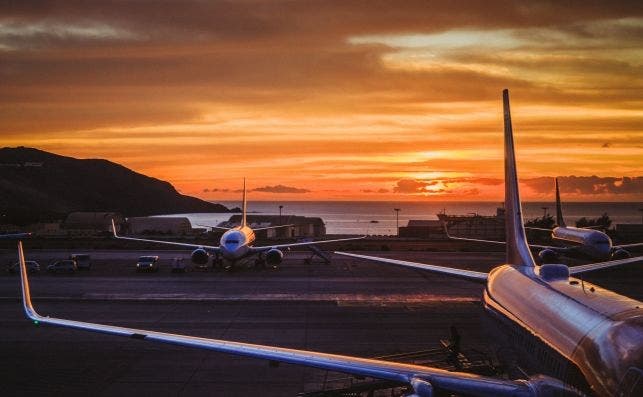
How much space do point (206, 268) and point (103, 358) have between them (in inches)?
1435

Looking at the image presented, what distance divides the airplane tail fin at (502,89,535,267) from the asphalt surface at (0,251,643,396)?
6438mm

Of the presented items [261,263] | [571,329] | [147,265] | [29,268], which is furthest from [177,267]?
A: [571,329]

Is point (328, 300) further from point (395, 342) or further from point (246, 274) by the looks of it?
point (246, 274)

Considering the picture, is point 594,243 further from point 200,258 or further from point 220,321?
point 220,321

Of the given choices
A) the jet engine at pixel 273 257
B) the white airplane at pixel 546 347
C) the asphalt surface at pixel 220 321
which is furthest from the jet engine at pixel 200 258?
the white airplane at pixel 546 347

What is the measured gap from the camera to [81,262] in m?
61.4

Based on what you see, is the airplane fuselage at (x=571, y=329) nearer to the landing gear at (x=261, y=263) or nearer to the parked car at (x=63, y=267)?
the landing gear at (x=261, y=263)

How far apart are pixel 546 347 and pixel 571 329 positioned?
101 cm

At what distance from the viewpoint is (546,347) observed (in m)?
14.2

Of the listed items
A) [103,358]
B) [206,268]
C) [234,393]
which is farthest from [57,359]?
[206,268]

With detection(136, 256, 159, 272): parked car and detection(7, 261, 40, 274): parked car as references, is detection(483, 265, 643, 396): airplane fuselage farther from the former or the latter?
detection(7, 261, 40, 274): parked car

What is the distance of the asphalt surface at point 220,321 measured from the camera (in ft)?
76.0

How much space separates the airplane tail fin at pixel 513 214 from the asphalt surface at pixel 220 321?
644 centimetres

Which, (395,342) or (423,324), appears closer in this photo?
(395,342)
